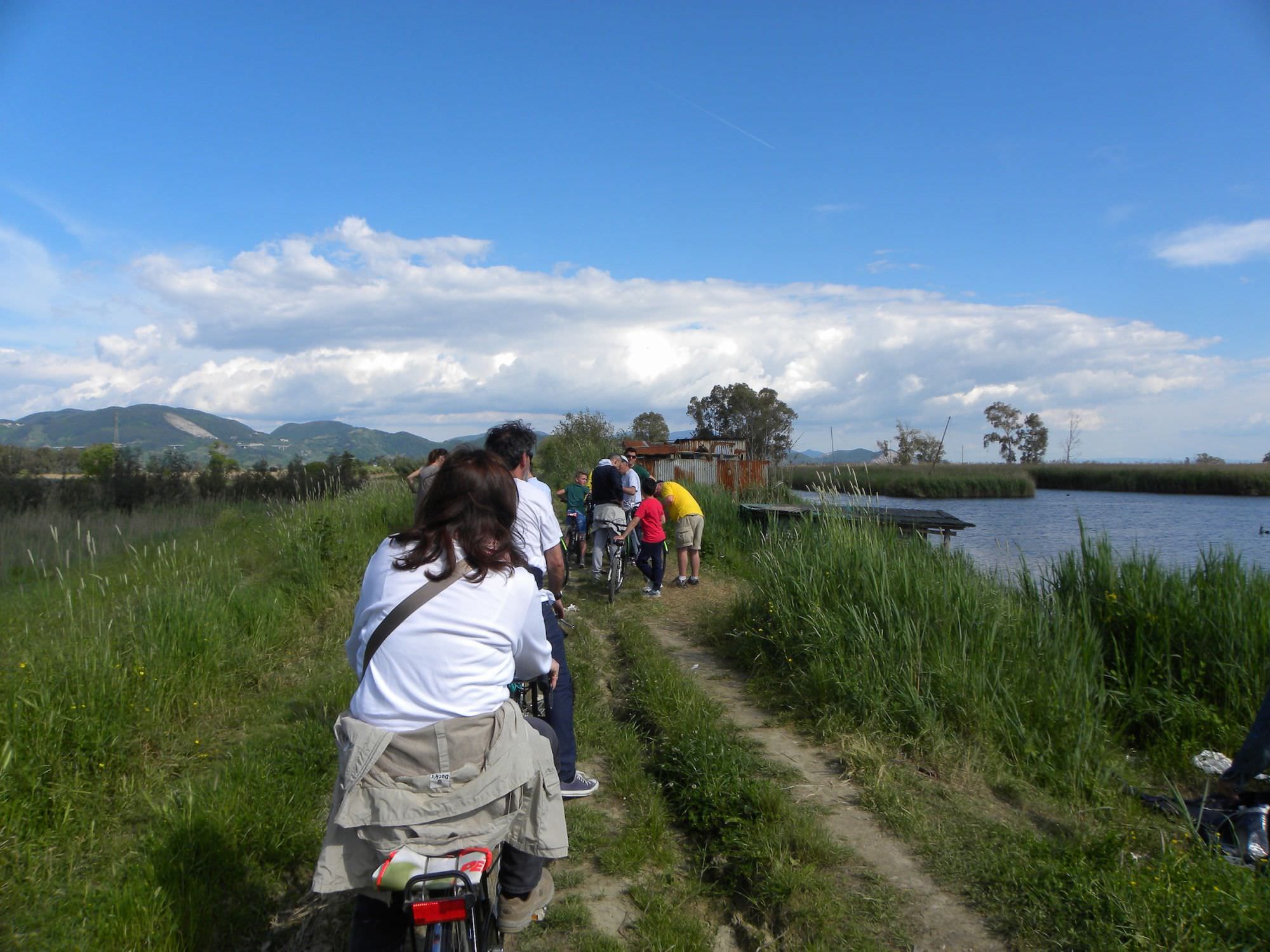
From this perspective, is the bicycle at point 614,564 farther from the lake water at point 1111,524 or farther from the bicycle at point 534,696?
the bicycle at point 534,696

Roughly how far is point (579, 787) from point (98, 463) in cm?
2570

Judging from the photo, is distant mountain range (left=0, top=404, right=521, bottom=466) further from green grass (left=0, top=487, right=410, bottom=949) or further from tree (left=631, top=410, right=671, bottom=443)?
green grass (left=0, top=487, right=410, bottom=949)

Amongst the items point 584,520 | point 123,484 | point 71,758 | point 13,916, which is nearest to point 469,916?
point 13,916

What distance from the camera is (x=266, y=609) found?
25.6 ft

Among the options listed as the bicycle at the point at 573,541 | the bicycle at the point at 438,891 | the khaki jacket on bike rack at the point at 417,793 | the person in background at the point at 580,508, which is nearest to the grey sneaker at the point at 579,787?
the khaki jacket on bike rack at the point at 417,793

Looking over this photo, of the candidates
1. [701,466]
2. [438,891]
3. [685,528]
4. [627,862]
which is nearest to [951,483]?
[701,466]

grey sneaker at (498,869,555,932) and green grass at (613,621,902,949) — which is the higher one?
grey sneaker at (498,869,555,932)

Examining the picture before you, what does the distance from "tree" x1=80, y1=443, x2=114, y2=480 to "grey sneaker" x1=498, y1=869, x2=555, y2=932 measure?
26.2m

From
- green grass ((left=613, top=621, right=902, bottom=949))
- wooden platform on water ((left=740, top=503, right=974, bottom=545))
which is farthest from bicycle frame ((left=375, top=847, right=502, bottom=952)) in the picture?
wooden platform on water ((left=740, top=503, right=974, bottom=545))

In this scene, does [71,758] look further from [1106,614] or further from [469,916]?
[1106,614]

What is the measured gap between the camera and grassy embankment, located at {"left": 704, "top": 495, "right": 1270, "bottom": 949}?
3465 mm

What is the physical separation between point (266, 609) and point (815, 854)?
5.73 meters

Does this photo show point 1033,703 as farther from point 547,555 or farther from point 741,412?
point 741,412

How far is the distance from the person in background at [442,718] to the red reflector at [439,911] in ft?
0.55
